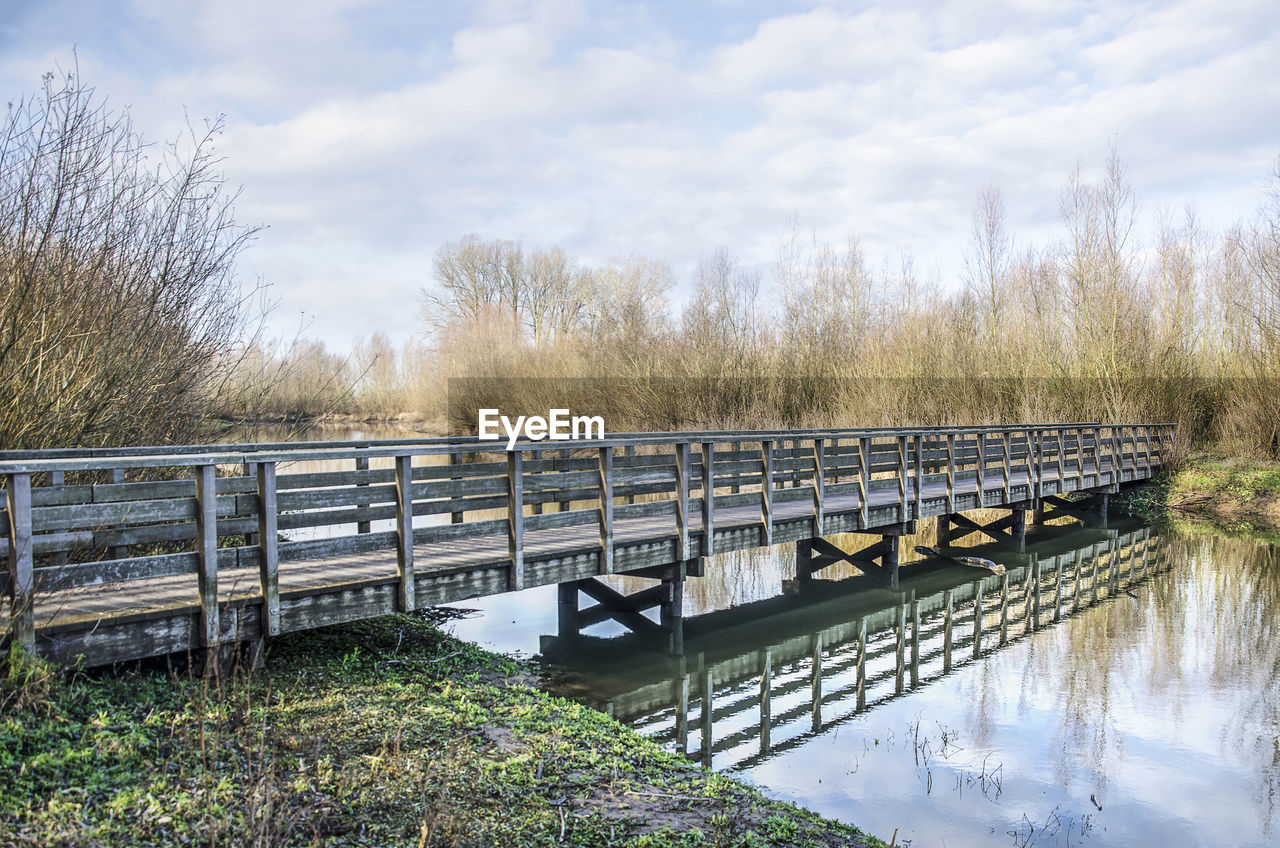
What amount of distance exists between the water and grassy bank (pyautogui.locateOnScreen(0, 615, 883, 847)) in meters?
1.41

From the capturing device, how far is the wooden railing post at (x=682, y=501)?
10.4 metres

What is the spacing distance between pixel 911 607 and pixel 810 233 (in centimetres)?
1901

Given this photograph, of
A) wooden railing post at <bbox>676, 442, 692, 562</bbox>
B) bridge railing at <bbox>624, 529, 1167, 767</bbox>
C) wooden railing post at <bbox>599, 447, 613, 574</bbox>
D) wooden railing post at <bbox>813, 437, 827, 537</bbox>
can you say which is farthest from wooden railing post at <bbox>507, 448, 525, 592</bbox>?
wooden railing post at <bbox>813, 437, 827, 537</bbox>

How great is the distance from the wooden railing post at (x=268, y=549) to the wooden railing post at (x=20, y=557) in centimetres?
147

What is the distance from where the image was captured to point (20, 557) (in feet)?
17.6

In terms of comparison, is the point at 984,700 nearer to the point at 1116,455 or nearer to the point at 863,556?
the point at 863,556

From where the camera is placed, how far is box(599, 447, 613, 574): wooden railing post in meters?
9.43

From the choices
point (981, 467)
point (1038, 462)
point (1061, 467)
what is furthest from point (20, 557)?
point (1061, 467)

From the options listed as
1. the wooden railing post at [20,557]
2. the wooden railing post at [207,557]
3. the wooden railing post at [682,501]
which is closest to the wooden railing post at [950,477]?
the wooden railing post at [682,501]

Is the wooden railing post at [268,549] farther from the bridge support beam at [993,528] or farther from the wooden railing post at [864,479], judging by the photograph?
the bridge support beam at [993,528]

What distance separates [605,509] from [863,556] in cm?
707

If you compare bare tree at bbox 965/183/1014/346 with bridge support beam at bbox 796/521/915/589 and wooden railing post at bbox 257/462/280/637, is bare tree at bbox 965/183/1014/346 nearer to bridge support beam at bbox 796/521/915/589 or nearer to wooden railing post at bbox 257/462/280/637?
bridge support beam at bbox 796/521/915/589

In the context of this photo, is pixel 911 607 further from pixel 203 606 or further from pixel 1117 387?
pixel 1117 387

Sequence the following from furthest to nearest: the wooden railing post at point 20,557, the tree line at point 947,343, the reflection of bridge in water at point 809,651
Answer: the tree line at point 947,343
the reflection of bridge in water at point 809,651
the wooden railing post at point 20,557
